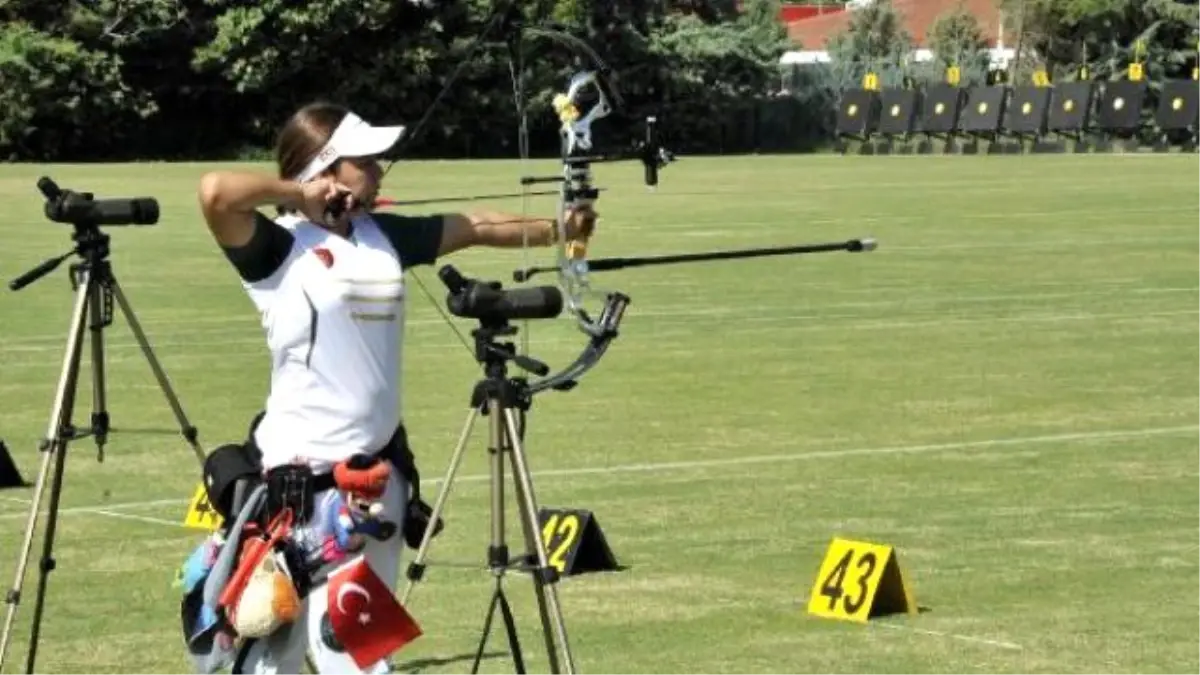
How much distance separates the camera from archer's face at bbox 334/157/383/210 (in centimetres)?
680

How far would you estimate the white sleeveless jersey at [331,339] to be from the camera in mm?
6797

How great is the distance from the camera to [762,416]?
16.1 meters

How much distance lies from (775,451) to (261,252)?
8.04 m

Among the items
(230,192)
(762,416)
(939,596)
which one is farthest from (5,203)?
(230,192)

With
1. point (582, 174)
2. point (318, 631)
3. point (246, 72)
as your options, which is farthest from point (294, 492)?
point (246, 72)

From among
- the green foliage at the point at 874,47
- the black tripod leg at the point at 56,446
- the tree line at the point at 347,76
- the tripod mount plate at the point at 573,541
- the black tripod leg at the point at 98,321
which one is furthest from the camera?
the green foliage at the point at 874,47

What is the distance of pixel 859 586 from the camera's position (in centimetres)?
1004

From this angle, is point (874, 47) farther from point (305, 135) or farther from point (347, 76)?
point (305, 135)

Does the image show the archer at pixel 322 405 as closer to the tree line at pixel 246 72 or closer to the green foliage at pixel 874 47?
the tree line at pixel 246 72

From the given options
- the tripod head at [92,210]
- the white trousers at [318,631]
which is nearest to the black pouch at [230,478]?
the white trousers at [318,631]

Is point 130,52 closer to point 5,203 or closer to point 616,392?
point 5,203

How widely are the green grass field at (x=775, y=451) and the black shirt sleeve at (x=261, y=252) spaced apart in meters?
1.39

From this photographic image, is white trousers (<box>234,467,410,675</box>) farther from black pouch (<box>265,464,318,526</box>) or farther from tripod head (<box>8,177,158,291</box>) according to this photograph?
tripod head (<box>8,177,158,291</box>)

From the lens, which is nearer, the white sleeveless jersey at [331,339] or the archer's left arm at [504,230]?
the white sleeveless jersey at [331,339]
